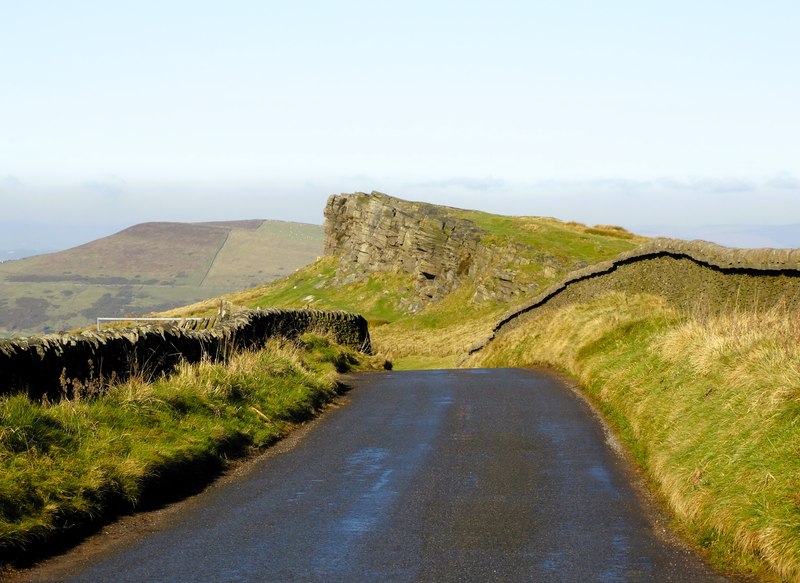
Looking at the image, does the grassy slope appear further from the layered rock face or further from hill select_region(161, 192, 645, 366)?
the layered rock face

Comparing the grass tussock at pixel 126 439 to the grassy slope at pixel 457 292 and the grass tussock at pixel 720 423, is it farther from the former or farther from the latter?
the grassy slope at pixel 457 292

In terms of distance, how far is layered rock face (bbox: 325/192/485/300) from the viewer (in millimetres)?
70062

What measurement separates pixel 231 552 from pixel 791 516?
492 centimetres

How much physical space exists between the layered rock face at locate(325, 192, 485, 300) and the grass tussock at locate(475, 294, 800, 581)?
4689 centimetres

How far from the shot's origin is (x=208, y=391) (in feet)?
52.0

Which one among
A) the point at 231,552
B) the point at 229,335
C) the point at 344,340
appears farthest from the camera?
the point at 344,340

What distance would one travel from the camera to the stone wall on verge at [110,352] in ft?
43.9

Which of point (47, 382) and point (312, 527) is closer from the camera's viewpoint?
point (312, 527)

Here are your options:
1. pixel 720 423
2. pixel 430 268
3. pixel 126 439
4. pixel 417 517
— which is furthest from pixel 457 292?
pixel 417 517

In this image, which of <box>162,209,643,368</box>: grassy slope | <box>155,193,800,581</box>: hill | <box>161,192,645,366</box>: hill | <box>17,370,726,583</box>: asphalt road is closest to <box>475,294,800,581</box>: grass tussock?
<box>155,193,800,581</box>: hill

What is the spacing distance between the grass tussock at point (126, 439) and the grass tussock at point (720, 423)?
18.8ft

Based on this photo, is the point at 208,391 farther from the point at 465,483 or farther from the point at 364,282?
the point at 364,282

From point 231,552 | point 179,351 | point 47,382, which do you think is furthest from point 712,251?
point 231,552

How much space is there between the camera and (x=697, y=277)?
25.7 meters
